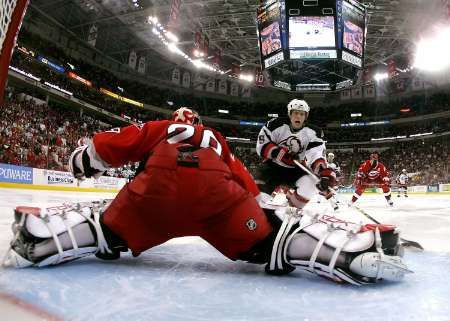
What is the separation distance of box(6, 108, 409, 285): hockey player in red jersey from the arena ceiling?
591 inches

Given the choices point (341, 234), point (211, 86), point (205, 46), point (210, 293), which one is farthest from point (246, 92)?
point (210, 293)

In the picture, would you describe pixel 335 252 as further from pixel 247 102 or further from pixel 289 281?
pixel 247 102

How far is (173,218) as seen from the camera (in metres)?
1.60

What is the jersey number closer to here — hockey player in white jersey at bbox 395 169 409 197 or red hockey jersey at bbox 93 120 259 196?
red hockey jersey at bbox 93 120 259 196

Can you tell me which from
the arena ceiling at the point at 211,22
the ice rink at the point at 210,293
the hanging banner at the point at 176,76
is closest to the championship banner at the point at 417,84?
the arena ceiling at the point at 211,22

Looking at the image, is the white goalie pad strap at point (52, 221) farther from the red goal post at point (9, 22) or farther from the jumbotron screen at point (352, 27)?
the jumbotron screen at point (352, 27)

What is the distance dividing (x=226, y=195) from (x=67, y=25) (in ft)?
65.9

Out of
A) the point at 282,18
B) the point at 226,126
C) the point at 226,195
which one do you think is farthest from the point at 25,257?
the point at 226,126

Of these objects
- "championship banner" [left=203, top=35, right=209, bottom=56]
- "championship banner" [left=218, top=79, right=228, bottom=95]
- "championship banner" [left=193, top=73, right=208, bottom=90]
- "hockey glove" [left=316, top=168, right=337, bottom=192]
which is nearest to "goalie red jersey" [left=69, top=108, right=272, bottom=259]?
"hockey glove" [left=316, top=168, right=337, bottom=192]

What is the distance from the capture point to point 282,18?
805 centimetres

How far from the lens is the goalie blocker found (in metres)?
1.39

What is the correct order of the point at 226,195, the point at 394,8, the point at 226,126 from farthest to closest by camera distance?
the point at 226,126 < the point at 394,8 < the point at 226,195

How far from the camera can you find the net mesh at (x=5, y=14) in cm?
99

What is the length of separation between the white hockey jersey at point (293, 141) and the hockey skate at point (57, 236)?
2.48 m
